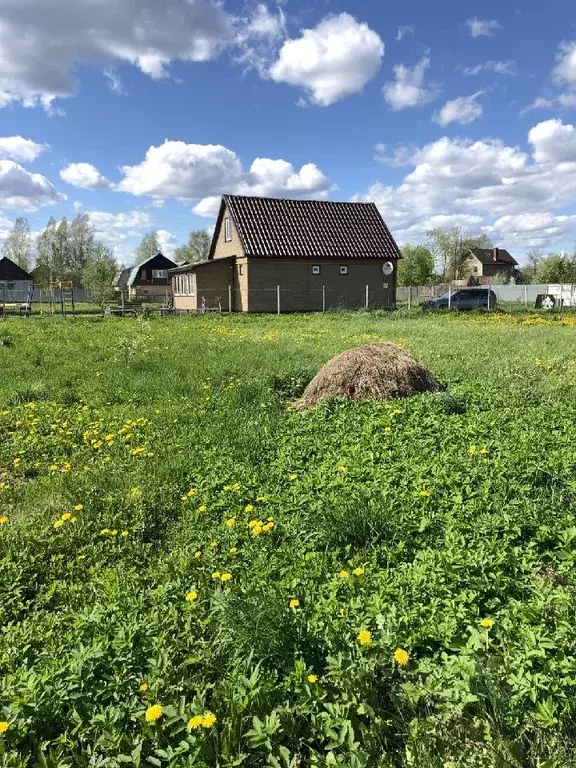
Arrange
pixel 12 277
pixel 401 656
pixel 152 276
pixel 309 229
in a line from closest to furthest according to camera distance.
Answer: pixel 401 656
pixel 309 229
pixel 12 277
pixel 152 276

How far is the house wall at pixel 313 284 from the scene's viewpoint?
29375 mm

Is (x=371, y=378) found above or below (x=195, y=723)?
A: above

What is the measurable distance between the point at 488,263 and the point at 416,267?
2999 cm

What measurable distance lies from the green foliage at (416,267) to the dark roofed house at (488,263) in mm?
24602

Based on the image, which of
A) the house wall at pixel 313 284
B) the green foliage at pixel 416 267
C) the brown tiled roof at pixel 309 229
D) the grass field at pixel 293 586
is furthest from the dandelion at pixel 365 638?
the green foliage at pixel 416 267

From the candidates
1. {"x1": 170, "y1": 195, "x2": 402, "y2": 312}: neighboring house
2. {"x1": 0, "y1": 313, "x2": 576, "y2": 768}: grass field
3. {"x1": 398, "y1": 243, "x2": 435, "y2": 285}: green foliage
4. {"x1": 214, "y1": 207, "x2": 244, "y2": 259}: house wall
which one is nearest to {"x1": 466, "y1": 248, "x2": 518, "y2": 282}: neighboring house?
{"x1": 398, "y1": 243, "x2": 435, "y2": 285}: green foliage

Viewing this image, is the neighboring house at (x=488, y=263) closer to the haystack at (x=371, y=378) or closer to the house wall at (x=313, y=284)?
the house wall at (x=313, y=284)

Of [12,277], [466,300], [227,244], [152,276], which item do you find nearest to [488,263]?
[152,276]

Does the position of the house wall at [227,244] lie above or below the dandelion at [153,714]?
above

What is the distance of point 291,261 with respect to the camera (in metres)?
30.2

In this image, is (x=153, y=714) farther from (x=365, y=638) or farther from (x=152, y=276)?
(x=152, y=276)

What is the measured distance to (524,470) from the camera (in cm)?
442

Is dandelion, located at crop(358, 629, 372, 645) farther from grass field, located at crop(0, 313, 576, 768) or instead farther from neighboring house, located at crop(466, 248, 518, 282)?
neighboring house, located at crop(466, 248, 518, 282)

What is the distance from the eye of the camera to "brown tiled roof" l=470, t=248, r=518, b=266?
84188mm
